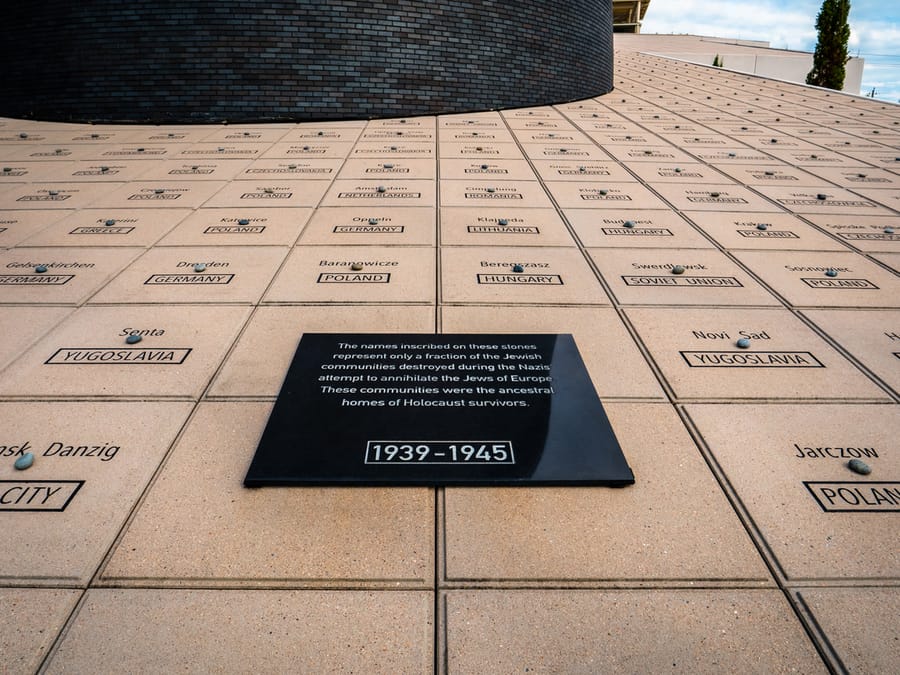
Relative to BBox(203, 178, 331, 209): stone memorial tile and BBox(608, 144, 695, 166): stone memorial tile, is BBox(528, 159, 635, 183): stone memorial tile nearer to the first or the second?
BBox(608, 144, 695, 166): stone memorial tile

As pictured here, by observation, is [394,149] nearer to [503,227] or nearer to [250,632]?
[503,227]

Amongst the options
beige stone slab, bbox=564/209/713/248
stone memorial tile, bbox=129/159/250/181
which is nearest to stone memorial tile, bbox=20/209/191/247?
stone memorial tile, bbox=129/159/250/181

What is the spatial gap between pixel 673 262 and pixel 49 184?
24.5 feet

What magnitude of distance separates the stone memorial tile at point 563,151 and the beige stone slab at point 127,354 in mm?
5740

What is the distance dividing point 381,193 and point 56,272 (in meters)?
3.29

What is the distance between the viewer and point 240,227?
532 centimetres

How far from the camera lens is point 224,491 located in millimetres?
2416

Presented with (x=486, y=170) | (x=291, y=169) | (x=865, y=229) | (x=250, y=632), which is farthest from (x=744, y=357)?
(x=291, y=169)

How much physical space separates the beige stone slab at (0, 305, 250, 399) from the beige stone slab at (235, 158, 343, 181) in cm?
359

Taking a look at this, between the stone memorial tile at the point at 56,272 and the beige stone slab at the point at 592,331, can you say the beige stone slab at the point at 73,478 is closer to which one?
the stone memorial tile at the point at 56,272

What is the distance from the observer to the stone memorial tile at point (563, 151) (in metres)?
8.01

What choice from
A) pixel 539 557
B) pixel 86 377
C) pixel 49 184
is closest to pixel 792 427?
pixel 539 557

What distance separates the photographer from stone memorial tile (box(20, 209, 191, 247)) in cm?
501

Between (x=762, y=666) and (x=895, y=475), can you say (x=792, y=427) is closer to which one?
(x=895, y=475)
